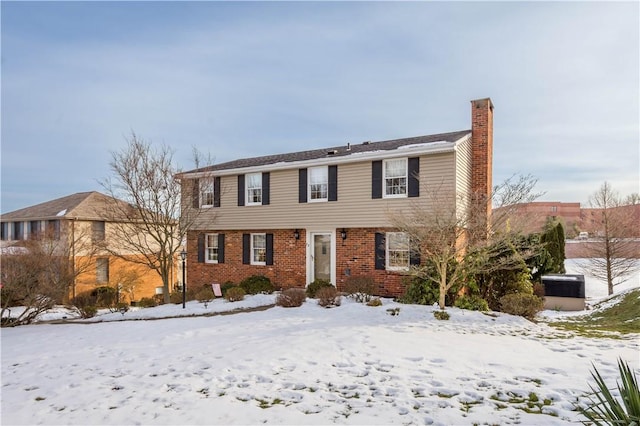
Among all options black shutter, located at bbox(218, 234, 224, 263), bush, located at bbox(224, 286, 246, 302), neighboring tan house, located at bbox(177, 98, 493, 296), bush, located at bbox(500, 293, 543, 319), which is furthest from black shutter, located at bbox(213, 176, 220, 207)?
bush, located at bbox(500, 293, 543, 319)

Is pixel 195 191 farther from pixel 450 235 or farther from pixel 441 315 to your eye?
pixel 441 315

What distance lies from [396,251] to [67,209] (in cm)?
2094

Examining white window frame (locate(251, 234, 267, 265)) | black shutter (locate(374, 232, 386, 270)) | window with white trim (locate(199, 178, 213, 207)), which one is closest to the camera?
black shutter (locate(374, 232, 386, 270))

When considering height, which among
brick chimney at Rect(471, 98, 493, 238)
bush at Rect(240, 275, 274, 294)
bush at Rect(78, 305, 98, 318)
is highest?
brick chimney at Rect(471, 98, 493, 238)

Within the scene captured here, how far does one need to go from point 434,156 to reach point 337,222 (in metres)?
4.37

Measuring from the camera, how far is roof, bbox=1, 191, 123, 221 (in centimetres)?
2235

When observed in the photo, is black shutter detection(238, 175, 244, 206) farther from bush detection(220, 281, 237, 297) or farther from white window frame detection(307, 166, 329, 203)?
bush detection(220, 281, 237, 297)

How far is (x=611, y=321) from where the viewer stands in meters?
10.9

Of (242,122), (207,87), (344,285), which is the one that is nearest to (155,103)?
(207,87)

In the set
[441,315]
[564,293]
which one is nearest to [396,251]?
[441,315]

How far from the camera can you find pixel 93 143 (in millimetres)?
19078

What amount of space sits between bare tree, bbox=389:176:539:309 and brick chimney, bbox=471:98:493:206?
2.10m

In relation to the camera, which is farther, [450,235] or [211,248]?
[211,248]

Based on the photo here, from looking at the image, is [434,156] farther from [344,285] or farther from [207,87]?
[207,87]
